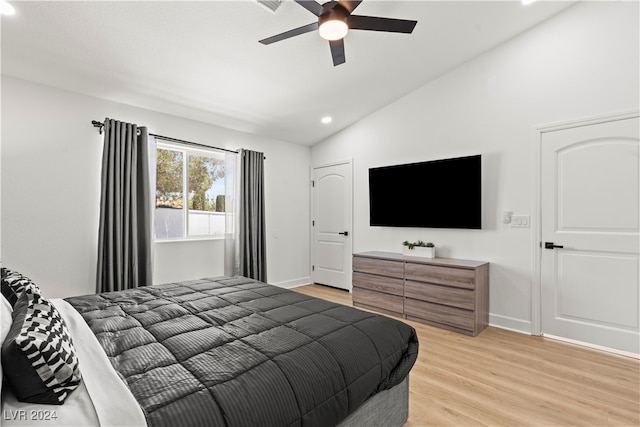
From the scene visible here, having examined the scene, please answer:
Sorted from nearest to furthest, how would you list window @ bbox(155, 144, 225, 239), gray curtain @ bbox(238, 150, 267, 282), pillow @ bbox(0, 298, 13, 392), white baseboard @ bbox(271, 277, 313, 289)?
pillow @ bbox(0, 298, 13, 392), window @ bbox(155, 144, 225, 239), gray curtain @ bbox(238, 150, 267, 282), white baseboard @ bbox(271, 277, 313, 289)

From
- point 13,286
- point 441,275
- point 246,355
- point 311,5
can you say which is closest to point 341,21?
point 311,5

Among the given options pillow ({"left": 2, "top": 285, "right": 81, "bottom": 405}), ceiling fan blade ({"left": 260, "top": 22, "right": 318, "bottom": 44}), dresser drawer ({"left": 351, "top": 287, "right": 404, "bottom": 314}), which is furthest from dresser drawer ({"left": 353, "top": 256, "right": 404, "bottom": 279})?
pillow ({"left": 2, "top": 285, "right": 81, "bottom": 405})

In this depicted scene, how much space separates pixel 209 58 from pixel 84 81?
123 centimetres

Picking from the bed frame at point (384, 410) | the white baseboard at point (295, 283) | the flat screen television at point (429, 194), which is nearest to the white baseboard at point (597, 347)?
the flat screen television at point (429, 194)

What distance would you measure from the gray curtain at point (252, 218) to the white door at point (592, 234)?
3.40 metres

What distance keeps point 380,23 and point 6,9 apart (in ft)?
8.36

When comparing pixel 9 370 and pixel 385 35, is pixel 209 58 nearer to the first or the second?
pixel 385 35

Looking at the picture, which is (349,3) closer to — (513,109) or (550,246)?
(513,109)

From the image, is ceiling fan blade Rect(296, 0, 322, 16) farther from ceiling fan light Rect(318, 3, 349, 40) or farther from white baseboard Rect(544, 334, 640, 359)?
white baseboard Rect(544, 334, 640, 359)

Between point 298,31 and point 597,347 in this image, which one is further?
point 597,347

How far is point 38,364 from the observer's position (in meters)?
0.93

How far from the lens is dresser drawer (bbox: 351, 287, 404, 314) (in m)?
3.74

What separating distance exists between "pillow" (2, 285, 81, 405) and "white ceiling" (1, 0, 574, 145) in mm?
2318

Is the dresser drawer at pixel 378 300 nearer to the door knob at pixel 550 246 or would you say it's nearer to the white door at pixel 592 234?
the white door at pixel 592 234
